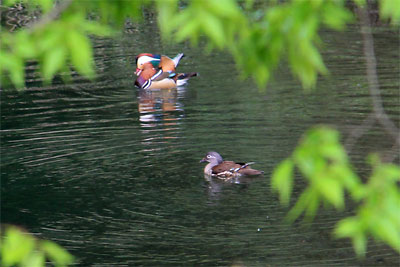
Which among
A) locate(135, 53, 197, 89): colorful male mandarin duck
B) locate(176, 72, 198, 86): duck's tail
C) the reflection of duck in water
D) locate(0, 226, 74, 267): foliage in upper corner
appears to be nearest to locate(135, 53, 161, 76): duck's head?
locate(135, 53, 197, 89): colorful male mandarin duck

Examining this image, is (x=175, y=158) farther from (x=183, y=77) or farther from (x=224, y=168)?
(x=183, y=77)

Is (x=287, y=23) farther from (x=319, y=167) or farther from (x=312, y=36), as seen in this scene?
(x=319, y=167)

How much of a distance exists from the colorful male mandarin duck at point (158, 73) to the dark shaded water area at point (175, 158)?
224mm

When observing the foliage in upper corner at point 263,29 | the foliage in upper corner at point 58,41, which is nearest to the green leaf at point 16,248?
the foliage in upper corner at point 58,41

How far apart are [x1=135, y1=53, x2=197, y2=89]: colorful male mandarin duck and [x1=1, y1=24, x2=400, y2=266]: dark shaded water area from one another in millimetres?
224

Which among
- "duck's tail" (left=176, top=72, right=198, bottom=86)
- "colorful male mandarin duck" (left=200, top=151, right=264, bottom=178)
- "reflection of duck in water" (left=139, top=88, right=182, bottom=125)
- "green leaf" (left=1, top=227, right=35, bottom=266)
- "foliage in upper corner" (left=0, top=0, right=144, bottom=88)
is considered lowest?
"colorful male mandarin duck" (left=200, top=151, right=264, bottom=178)

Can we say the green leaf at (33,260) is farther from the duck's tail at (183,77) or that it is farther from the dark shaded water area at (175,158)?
the duck's tail at (183,77)

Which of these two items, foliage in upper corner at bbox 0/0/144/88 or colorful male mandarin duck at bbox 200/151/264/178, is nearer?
foliage in upper corner at bbox 0/0/144/88

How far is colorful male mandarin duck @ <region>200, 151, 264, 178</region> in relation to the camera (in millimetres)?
9789

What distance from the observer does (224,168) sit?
9.98 metres

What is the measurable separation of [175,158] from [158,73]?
218 inches

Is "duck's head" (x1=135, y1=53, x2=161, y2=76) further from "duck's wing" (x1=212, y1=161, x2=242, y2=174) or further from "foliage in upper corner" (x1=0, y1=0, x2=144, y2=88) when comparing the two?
"foliage in upper corner" (x1=0, y1=0, x2=144, y2=88)

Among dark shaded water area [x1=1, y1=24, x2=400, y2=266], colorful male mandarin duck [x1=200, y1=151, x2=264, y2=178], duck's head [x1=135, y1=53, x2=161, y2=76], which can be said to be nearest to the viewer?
dark shaded water area [x1=1, y1=24, x2=400, y2=266]

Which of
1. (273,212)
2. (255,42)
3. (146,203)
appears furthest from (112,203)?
(255,42)
